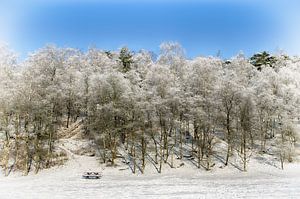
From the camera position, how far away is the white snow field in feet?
84.0

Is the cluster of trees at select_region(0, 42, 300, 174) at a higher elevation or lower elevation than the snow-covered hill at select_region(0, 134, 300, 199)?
higher

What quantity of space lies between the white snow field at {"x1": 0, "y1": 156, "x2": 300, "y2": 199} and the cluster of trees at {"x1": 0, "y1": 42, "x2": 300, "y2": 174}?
77.7 inches

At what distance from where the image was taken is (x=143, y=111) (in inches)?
1468

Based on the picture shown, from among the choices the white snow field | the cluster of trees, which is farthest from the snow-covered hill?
the cluster of trees

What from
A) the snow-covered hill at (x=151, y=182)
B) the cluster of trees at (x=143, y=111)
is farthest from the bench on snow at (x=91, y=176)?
the cluster of trees at (x=143, y=111)

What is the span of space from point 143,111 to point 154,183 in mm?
8451

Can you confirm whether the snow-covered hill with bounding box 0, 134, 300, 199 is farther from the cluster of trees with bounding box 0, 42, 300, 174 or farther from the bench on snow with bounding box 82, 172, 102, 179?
the cluster of trees with bounding box 0, 42, 300, 174

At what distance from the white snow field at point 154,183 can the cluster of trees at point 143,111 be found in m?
1.97

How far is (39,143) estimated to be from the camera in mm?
42312

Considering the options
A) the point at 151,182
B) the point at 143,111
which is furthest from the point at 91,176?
the point at 143,111

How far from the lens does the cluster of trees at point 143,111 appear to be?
126 feet

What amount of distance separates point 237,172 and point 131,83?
16.0 metres

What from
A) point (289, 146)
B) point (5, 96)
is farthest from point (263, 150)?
point (5, 96)

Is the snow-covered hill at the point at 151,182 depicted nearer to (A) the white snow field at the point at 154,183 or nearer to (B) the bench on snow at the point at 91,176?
(A) the white snow field at the point at 154,183
